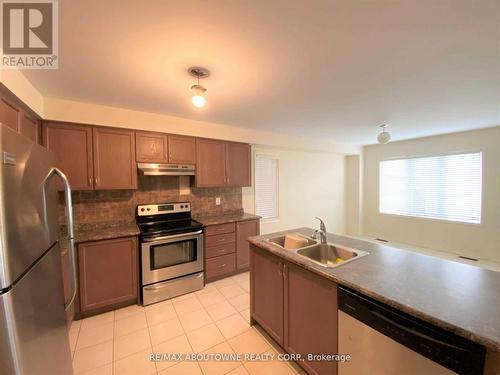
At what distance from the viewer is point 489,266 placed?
3.51m

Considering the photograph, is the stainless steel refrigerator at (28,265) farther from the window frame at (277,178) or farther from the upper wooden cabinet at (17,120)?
the window frame at (277,178)

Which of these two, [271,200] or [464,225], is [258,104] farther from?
[464,225]

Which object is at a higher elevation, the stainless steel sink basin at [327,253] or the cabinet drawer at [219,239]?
the stainless steel sink basin at [327,253]

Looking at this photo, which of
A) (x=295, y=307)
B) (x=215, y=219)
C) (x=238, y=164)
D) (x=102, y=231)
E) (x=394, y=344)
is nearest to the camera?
(x=394, y=344)

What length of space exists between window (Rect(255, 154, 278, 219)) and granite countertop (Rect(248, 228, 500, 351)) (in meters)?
2.58

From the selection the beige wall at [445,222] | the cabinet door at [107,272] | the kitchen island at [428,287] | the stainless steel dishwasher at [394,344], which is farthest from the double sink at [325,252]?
the beige wall at [445,222]

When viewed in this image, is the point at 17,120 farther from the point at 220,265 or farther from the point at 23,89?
the point at 220,265

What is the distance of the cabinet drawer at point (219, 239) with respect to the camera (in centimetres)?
303

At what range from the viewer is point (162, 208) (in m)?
2.97

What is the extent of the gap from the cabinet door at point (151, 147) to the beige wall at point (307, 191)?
169 cm

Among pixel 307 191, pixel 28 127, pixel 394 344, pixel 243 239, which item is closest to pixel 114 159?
pixel 28 127

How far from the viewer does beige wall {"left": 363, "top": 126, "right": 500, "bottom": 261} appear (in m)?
3.68

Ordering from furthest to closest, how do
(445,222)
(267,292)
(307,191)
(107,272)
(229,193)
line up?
(307,191), (445,222), (229,193), (107,272), (267,292)

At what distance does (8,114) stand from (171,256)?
6.71 feet
